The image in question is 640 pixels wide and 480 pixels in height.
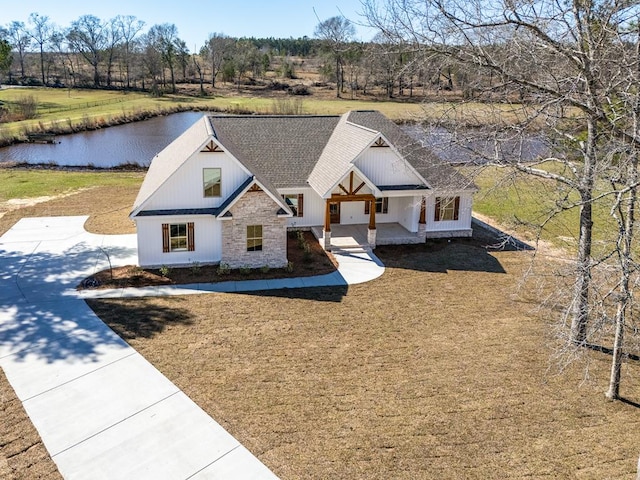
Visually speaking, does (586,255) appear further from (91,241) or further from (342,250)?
(91,241)

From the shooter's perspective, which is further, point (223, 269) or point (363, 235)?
point (363, 235)

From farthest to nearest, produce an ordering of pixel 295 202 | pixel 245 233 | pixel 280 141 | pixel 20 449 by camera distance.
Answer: pixel 280 141, pixel 295 202, pixel 245 233, pixel 20 449

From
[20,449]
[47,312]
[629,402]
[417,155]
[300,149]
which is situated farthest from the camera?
[300,149]

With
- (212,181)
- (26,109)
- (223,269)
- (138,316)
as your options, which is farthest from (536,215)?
(26,109)

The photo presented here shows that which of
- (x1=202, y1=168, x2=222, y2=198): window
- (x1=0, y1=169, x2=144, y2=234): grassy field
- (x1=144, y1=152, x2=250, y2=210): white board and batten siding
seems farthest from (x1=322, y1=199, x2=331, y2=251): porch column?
(x1=0, y1=169, x2=144, y2=234): grassy field

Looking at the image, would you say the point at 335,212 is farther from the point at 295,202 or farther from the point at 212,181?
the point at 212,181

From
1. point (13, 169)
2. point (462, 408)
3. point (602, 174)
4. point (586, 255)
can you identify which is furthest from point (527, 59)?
point (13, 169)
